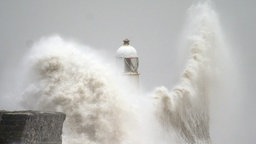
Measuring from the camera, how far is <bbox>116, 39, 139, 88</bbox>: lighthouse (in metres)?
32.0

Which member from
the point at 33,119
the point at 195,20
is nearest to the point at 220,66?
the point at 195,20

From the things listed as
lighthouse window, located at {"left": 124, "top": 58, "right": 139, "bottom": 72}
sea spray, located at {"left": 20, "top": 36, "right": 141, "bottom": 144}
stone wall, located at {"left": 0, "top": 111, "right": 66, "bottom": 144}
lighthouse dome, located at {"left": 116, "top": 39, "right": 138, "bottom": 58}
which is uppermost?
lighthouse dome, located at {"left": 116, "top": 39, "right": 138, "bottom": 58}

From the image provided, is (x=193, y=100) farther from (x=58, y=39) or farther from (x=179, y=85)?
(x=58, y=39)

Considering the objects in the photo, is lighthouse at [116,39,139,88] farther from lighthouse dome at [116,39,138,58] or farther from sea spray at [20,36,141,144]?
sea spray at [20,36,141,144]

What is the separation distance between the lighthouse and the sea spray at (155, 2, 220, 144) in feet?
6.26

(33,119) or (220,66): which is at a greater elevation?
(220,66)

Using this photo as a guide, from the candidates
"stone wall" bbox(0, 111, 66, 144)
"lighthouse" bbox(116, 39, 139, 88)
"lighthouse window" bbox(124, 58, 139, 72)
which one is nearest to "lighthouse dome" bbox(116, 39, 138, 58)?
"lighthouse" bbox(116, 39, 139, 88)

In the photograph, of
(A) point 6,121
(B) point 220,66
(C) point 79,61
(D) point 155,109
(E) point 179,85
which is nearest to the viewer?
(A) point 6,121

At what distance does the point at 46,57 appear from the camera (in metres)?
25.8

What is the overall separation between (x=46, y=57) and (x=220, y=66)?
12453 mm

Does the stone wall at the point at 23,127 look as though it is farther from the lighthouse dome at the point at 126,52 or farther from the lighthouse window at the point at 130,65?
the lighthouse dome at the point at 126,52

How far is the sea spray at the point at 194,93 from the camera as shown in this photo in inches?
1209

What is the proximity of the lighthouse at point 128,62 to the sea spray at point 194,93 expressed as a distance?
1.91 meters

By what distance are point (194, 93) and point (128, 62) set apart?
154 inches
